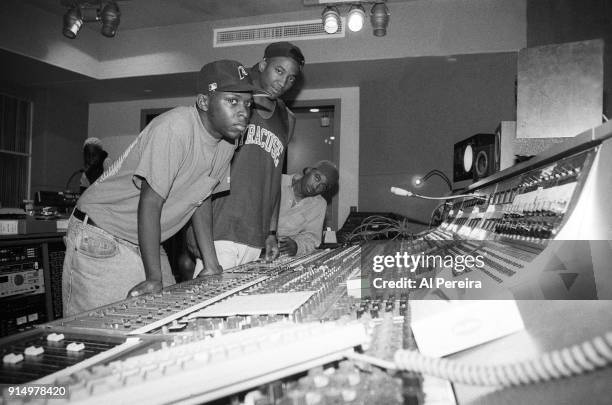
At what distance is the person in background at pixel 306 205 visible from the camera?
10.2 feet

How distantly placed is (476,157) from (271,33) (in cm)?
240

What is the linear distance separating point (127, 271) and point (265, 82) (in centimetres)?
135

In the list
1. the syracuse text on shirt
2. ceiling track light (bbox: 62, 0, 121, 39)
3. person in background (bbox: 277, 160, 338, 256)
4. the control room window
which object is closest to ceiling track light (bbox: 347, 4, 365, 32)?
person in background (bbox: 277, 160, 338, 256)

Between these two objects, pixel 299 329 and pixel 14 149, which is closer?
pixel 299 329

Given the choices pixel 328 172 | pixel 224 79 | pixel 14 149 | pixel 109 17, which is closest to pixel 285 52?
pixel 224 79

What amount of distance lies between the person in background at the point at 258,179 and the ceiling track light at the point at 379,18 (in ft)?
5.37

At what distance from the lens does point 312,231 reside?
3.14m

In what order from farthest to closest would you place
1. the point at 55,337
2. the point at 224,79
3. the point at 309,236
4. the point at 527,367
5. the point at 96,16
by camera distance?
the point at 96,16
the point at 309,236
the point at 224,79
the point at 55,337
the point at 527,367

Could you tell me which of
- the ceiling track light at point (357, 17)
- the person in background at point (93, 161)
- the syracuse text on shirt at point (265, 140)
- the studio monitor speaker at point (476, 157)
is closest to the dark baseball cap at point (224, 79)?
the syracuse text on shirt at point (265, 140)

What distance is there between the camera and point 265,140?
90.0 inches

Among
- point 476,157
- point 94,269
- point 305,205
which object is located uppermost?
point 476,157

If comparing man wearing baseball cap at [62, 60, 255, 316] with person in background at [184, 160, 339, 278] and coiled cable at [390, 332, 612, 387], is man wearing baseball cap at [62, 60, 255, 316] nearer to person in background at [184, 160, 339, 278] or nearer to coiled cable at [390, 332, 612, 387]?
coiled cable at [390, 332, 612, 387]

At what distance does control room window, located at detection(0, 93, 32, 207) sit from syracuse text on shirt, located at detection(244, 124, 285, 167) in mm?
5035

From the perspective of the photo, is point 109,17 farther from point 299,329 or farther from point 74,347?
point 299,329
